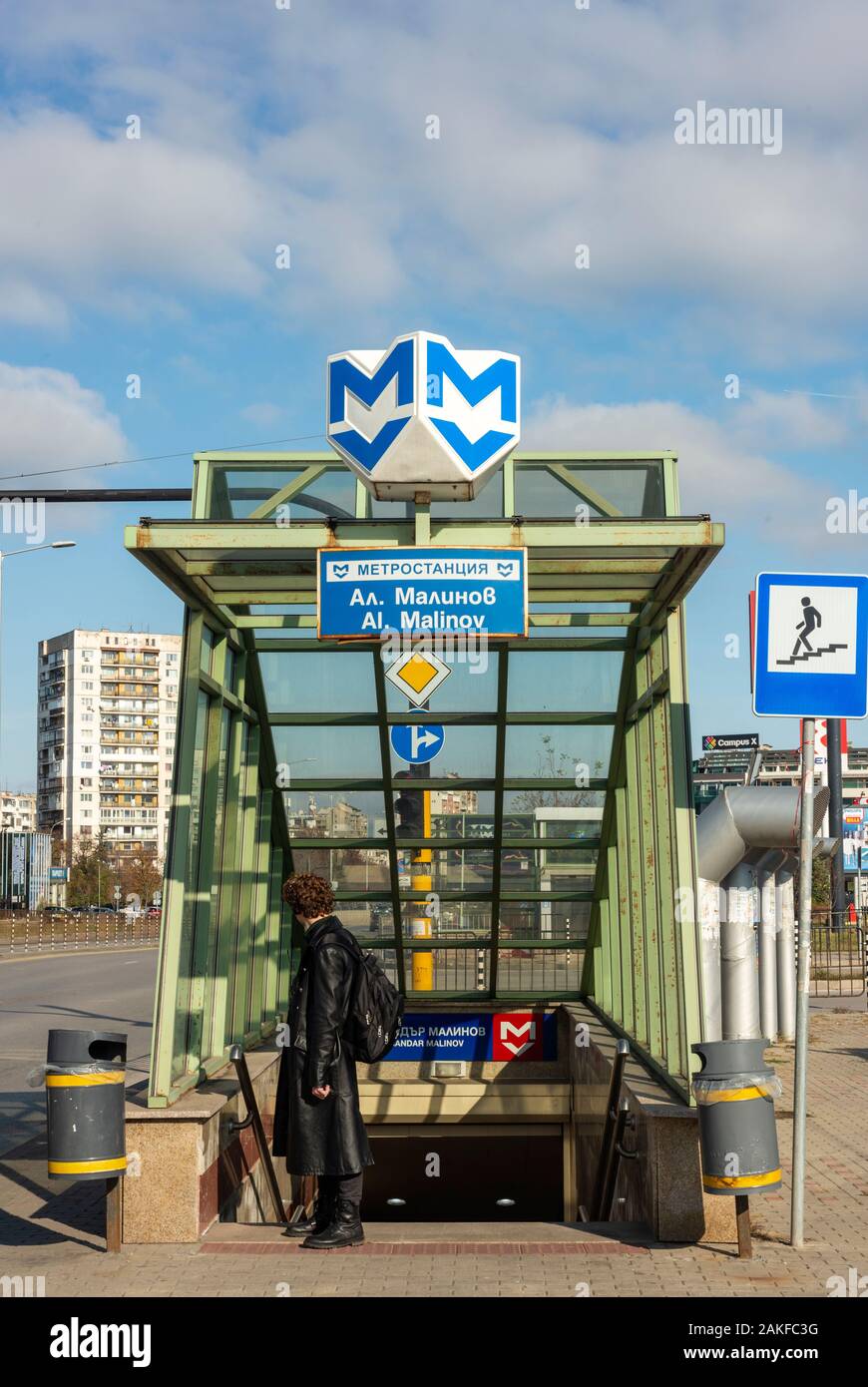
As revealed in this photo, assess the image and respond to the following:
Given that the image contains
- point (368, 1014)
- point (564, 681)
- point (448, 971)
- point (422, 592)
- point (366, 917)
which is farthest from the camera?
point (448, 971)

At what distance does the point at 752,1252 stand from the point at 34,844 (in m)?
85.0

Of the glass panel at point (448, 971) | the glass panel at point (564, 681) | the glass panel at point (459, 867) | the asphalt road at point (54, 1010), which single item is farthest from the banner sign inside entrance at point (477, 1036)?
the glass panel at point (564, 681)

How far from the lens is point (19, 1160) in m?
8.91

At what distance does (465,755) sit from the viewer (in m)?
10.5

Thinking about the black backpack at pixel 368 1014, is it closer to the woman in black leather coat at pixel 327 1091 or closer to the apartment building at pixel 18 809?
the woman in black leather coat at pixel 327 1091

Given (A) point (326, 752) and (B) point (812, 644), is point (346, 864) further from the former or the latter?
(B) point (812, 644)

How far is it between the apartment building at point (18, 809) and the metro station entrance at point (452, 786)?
543ft

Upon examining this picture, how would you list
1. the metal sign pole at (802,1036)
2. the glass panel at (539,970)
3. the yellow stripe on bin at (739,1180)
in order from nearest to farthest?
the yellow stripe on bin at (739,1180), the metal sign pole at (802,1036), the glass panel at (539,970)

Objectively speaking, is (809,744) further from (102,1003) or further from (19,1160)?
(102,1003)

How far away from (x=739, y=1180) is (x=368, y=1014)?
175 centimetres

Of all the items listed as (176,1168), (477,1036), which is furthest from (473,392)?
(477,1036)

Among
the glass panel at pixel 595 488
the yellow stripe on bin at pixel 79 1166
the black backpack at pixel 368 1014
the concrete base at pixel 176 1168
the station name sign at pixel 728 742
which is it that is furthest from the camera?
the station name sign at pixel 728 742

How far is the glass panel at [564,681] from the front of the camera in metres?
9.72

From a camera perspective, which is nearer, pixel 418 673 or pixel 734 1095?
pixel 734 1095
